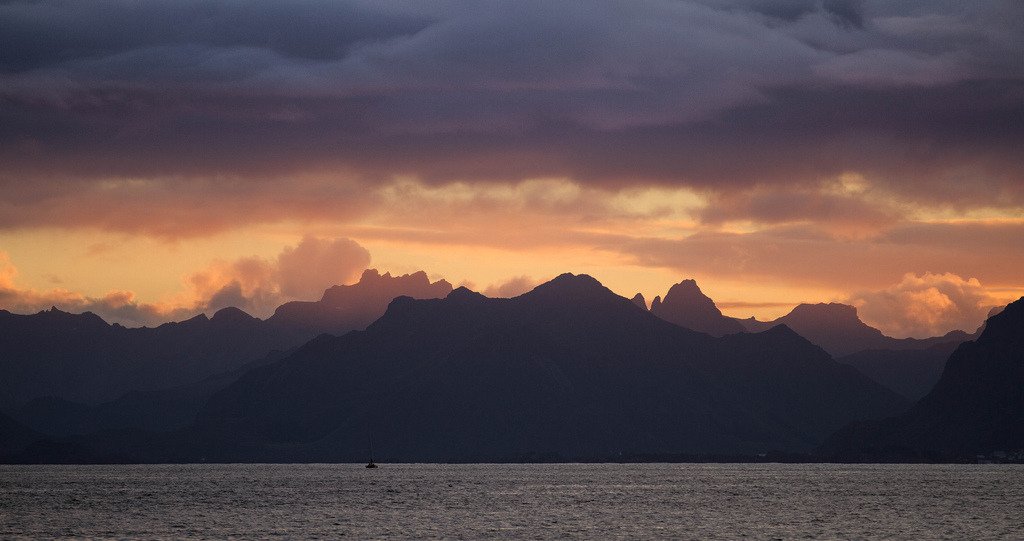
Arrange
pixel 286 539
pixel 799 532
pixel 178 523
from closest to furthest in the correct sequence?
pixel 286 539 < pixel 799 532 < pixel 178 523

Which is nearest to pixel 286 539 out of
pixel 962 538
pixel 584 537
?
pixel 584 537

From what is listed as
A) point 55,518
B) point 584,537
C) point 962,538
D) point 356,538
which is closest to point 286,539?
point 356,538

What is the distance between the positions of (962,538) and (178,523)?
358 ft

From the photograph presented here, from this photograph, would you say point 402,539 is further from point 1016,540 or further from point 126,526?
point 1016,540

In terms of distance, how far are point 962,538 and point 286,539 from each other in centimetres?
8599

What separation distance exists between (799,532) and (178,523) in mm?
88688

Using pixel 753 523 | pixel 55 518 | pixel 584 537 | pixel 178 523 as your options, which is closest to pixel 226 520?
pixel 178 523

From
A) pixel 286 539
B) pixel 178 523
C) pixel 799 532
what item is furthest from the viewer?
pixel 178 523

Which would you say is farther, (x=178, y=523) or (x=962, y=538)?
(x=178, y=523)

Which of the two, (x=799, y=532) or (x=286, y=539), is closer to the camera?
(x=286, y=539)

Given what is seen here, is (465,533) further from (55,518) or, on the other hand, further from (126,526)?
(55,518)

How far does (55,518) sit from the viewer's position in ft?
646

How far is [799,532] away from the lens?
17212cm

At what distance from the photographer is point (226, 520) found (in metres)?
196
